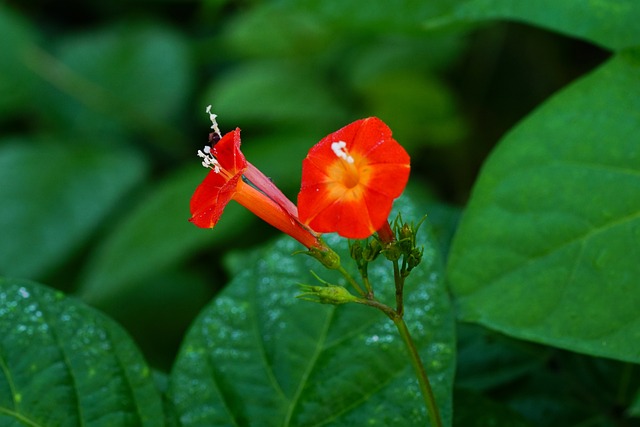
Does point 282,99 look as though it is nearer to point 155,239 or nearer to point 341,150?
point 155,239

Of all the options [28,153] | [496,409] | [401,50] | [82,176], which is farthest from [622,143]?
[28,153]

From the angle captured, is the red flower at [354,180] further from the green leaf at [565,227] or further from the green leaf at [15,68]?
the green leaf at [15,68]

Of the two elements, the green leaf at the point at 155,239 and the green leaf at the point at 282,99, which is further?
the green leaf at the point at 282,99

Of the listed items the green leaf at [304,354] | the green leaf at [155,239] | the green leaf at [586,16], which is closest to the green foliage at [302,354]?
the green leaf at [304,354]

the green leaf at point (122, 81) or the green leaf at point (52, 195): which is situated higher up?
the green leaf at point (122, 81)

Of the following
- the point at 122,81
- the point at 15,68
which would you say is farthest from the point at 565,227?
the point at 15,68

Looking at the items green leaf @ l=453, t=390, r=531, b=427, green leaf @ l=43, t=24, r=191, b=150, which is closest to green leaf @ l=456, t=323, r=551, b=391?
green leaf @ l=453, t=390, r=531, b=427

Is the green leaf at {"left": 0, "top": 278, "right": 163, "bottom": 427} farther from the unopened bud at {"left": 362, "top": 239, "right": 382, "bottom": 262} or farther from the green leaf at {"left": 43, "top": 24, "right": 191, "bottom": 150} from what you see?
the green leaf at {"left": 43, "top": 24, "right": 191, "bottom": 150}
